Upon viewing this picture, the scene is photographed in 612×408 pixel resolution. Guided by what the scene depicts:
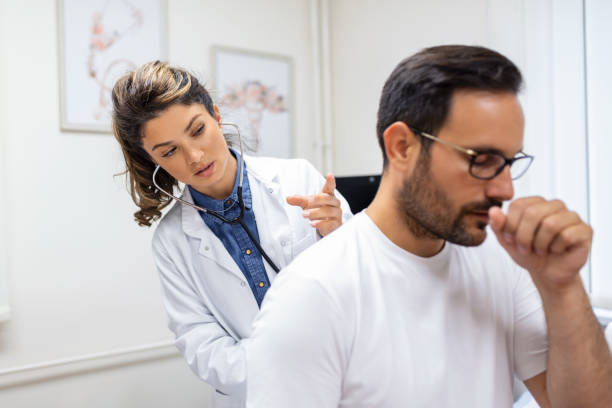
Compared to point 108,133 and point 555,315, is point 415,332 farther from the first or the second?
point 108,133

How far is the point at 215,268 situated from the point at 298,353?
2.15ft

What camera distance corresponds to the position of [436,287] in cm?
79

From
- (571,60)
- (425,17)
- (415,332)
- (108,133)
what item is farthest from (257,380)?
(425,17)

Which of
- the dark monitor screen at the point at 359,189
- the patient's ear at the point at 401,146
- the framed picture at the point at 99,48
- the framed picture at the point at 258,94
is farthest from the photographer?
the framed picture at the point at 258,94

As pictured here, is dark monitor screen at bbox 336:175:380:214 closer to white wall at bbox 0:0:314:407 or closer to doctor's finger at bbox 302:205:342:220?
doctor's finger at bbox 302:205:342:220

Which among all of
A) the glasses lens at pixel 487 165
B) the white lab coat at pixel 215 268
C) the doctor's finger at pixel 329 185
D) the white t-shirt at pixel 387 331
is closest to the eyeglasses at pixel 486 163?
the glasses lens at pixel 487 165

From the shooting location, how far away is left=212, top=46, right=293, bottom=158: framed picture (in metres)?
2.51

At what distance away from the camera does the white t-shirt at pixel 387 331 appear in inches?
27.2

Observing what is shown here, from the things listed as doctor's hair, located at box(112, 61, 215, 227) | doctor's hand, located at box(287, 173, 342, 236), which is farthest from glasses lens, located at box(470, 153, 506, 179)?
doctor's hair, located at box(112, 61, 215, 227)

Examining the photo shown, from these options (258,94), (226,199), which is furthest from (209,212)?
(258,94)

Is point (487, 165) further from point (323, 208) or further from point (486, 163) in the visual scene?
point (323, 208)

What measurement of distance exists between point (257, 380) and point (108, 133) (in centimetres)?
182

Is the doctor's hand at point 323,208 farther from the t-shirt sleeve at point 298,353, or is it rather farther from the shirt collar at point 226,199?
the t-shirt sleeve at point 298,353

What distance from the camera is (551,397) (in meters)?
0.79
